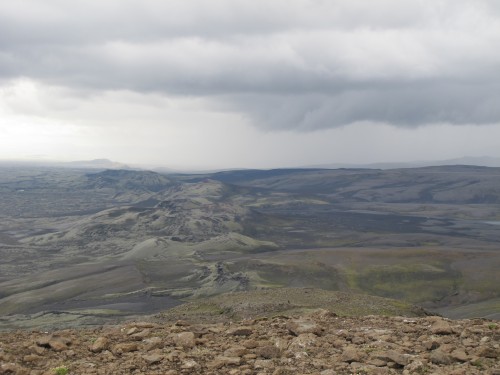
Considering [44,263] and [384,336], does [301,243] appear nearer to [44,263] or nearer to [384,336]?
[44,263]

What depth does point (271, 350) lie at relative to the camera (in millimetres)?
14328

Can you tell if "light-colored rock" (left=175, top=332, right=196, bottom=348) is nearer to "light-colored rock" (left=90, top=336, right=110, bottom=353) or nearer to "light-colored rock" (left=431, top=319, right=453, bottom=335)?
"light-colored rock" (left=90, top=336, right=110, bottom=353)

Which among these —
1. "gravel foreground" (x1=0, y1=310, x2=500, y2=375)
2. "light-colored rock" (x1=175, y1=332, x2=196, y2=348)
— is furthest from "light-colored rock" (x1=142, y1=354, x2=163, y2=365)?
"light-colored rock" (x1=175, y1=332, x2=196, y2=348)

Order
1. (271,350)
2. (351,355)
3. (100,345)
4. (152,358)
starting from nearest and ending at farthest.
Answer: (351,355) < (152,358) < (271,350) < (100,345)

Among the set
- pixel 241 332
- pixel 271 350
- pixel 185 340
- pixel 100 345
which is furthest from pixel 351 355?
pixel 100 345

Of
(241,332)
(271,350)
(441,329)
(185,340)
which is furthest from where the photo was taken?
(241,332)

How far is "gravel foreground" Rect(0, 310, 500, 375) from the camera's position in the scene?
42.3 ft

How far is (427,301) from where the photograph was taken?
88.2 m

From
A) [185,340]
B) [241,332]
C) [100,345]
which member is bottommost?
[241,332]

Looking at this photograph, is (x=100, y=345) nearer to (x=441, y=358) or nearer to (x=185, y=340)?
(x=185, y=340)

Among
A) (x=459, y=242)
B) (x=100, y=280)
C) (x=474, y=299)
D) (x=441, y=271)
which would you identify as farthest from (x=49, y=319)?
(x=459, y=242)

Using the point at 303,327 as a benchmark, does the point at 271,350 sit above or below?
above

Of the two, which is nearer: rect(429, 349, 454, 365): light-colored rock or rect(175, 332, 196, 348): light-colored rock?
rect(429, 349, 454, 365): light-colored rock

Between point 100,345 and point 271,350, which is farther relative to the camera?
point 100,345
